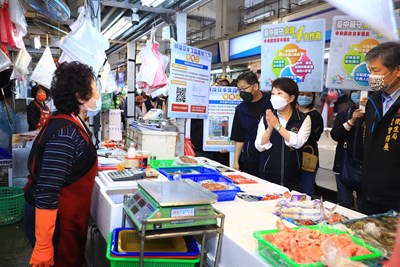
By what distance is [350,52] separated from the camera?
126 inches

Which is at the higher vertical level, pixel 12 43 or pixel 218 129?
pixel 12 43

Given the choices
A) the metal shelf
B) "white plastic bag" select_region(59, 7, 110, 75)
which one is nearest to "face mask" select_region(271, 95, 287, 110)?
the metal shelf

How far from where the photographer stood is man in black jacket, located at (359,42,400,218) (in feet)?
7.49

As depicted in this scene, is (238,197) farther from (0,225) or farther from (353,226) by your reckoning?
(0,225)

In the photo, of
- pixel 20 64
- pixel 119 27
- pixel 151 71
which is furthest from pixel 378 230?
pixel 119 27

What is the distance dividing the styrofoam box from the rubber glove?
0.34 meters

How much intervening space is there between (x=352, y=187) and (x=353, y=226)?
1553 millimetres

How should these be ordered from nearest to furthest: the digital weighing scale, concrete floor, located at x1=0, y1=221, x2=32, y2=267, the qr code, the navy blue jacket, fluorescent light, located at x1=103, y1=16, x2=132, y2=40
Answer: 1. the digital weighing scale
2. the navy blue jacket
3. concrete floor, located at x1=0, y1=221, x2=32, y2=267
4. the qr code
5. fluorescent light, located at x1=103, y1=16, x2=132, y2=40

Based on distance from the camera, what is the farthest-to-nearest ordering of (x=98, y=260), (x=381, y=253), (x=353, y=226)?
1. (x=98, y=260)
2. (x=353, y=226)
3. (x=381, y=253)

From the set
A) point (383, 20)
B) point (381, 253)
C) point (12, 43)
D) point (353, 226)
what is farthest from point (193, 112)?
point (383, 20)

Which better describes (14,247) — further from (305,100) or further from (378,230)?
(378,230)

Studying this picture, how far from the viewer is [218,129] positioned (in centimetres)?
478

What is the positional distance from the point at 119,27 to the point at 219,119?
2834mm

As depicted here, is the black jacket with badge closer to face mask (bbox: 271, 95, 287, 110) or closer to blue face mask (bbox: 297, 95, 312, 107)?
face mask (bbox: 271, 95, 287, 110)
